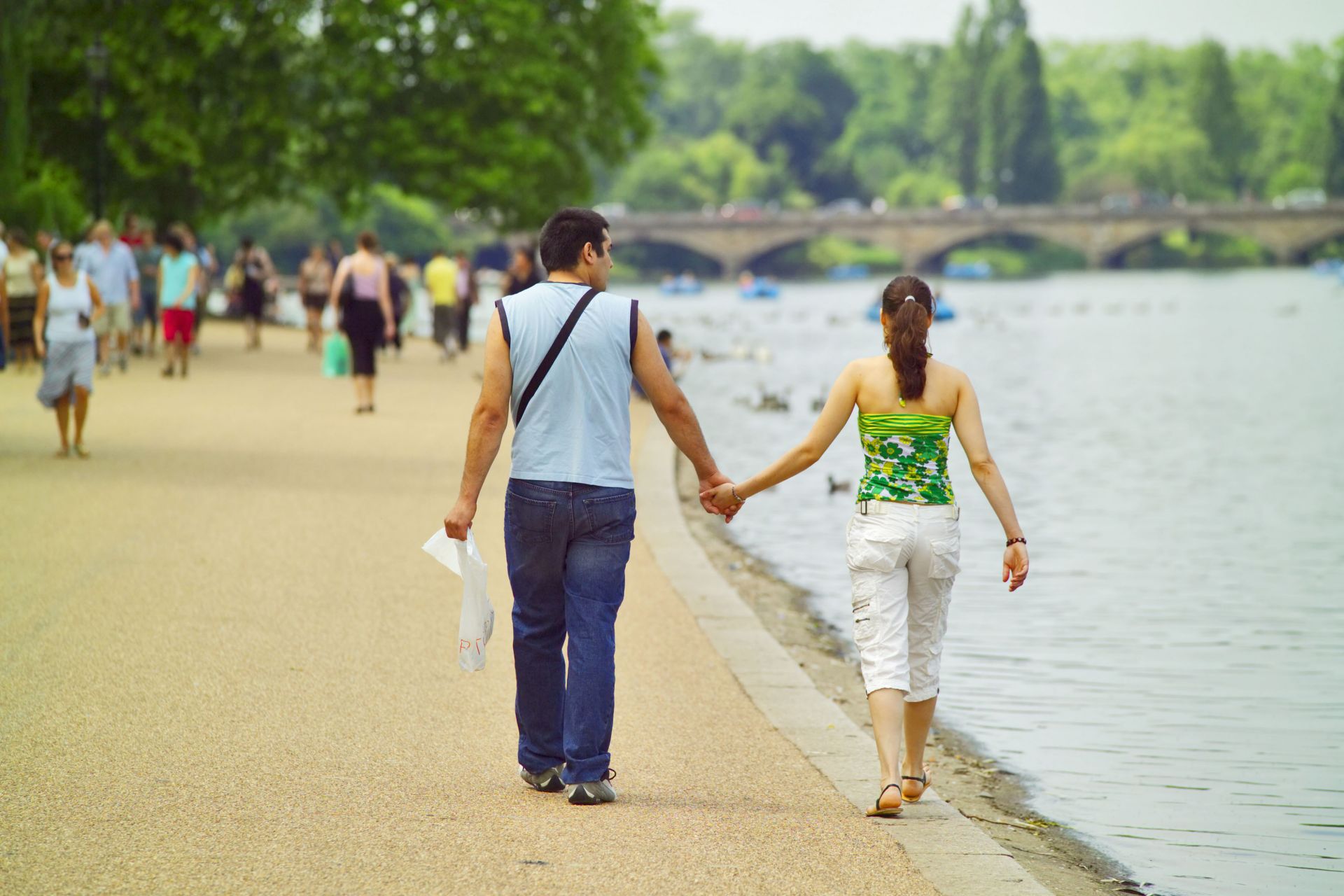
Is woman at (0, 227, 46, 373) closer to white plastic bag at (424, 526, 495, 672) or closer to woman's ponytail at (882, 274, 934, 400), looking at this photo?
white plastic bag at (424, 526, 495, 672)

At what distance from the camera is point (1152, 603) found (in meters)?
11.0

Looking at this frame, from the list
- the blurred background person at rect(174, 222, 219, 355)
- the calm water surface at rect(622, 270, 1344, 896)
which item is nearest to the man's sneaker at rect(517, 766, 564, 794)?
the calm water surface at rect(622, 270, 1344, 896)

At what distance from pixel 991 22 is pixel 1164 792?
131068mm

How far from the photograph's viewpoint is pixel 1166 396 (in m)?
30.4

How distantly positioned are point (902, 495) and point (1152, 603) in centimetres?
612

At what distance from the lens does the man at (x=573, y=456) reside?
515 centimetres

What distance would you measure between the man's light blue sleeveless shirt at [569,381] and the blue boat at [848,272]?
4478 inches

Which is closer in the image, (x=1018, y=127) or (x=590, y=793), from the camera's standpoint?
(x=590, y=793)

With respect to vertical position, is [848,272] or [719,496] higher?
[719,496]

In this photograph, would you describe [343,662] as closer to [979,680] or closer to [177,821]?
[177,821]

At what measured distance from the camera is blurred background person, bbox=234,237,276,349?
28.5 meters

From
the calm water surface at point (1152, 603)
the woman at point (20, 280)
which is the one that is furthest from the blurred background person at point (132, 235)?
the calm water surface at point (1152, 603)

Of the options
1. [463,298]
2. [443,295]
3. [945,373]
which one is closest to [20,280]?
[443,295]

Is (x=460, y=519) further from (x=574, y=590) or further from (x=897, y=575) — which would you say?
(x=897, y=575)
